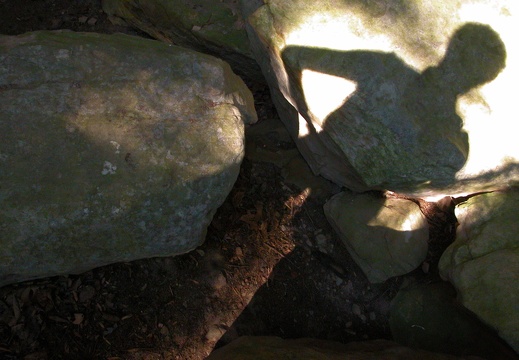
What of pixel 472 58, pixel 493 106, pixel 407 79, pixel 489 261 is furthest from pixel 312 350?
pixel 472 58

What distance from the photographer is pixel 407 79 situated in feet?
6.77

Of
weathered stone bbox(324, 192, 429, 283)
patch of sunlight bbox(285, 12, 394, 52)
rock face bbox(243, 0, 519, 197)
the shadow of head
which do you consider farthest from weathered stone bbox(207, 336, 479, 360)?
patch of sunlight bbox(285, 12, 394, 52)

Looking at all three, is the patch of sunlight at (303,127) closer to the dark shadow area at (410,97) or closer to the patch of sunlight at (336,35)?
the dark shadow area at (410,97)

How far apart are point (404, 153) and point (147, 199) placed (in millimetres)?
1263

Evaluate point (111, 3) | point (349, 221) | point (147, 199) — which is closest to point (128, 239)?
point (147, 199)

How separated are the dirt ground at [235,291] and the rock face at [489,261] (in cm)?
27

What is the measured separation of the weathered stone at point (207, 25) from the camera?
9.10 feet

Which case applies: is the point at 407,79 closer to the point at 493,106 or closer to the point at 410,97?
the point at 410,97

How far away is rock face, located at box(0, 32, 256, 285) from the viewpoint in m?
1.82

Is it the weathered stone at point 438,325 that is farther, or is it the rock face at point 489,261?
the weathered stone at point 438,325

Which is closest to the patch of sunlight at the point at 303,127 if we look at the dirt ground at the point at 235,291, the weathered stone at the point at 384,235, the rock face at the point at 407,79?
the dirt ground at the point at 235,291

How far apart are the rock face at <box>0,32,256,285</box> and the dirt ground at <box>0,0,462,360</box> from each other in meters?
0.38

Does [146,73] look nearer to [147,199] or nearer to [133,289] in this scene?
[147,199]

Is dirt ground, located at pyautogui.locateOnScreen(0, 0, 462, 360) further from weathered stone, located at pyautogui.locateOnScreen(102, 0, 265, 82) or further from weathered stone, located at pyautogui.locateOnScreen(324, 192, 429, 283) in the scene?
weathered stone, located at pyautogui.locateOnScreen(102, 0, 265, 82)
